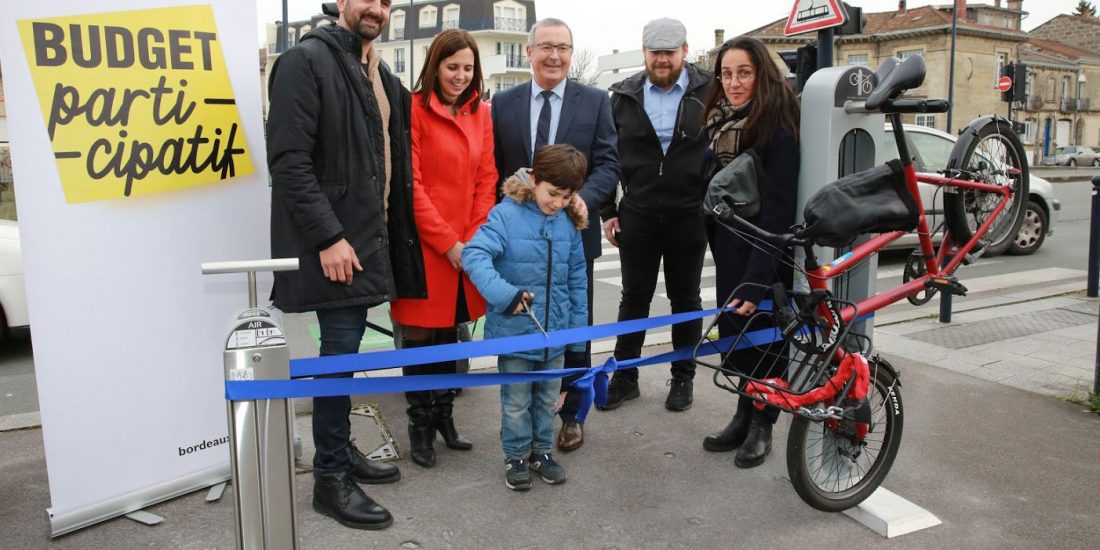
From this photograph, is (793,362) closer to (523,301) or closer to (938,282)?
(938,282)

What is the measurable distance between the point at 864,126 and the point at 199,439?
303 cm

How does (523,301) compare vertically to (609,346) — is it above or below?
above

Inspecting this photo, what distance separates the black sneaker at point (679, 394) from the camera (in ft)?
15.3

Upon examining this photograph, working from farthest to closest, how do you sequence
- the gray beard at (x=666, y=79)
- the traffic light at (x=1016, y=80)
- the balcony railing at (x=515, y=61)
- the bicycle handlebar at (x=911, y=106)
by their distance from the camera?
the balcony railing at (x=515, y=61) < the traffic light at (x=1016, y=80) < the gray beard at (x=666, y=79) < the bicycle handlebar at (x=911, y=106)

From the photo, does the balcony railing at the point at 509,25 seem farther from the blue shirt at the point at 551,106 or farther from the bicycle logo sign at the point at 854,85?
the bicycle logo sign at the point at 854,85

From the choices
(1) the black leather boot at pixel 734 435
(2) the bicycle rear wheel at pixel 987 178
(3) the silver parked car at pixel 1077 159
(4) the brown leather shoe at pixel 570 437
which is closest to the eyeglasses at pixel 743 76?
(2) the bicycle rear wheel at pixel 987 178

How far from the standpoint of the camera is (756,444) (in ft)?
12.9

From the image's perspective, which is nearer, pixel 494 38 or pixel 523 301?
pixel 523 301

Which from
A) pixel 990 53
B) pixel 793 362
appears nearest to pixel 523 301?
pixel 793 362

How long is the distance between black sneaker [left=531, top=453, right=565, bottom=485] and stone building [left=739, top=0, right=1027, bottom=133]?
2062 inches

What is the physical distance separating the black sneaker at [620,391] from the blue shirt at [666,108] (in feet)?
4.23

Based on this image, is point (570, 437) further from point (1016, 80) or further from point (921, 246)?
point (1016, 80)

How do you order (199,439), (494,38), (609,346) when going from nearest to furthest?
(199,439)
(609,346)
(494,38)

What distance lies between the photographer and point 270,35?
3189 inches
